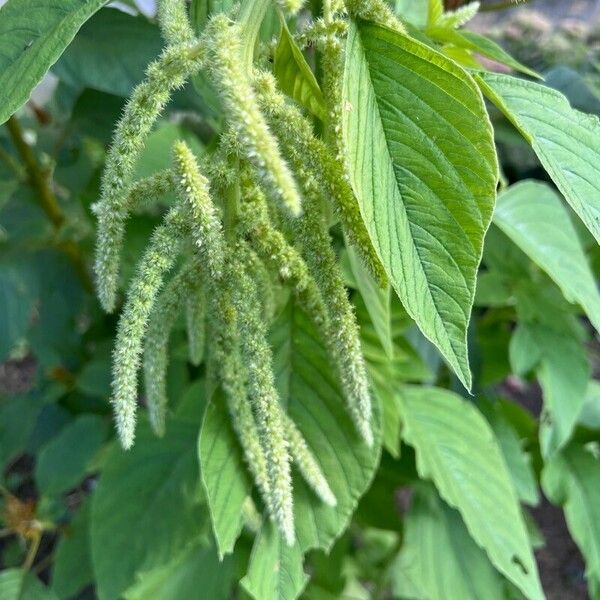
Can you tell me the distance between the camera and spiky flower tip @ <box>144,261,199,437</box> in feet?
1.62

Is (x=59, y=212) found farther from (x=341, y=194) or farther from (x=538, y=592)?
(x=538, y=592)

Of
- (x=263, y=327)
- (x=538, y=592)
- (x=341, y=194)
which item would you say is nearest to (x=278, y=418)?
(x=263, y=327)

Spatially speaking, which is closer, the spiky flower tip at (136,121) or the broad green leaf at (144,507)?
the spiky flower tip at (136,121)

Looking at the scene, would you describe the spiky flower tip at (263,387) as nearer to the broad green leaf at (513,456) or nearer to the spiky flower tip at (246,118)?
the spiky flower tip at (246,118)

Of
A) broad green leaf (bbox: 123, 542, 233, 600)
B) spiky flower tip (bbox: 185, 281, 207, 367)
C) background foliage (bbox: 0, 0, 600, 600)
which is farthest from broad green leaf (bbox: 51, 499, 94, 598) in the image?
spiky flower tip (bbox: 185, 281, 207, 367)

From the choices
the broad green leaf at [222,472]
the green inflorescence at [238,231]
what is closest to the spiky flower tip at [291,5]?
the green inflorescence at [238,231]

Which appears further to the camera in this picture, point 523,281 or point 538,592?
point 523,281

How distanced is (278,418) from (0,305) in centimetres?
63

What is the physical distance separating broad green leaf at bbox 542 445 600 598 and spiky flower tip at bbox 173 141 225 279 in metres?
0.77

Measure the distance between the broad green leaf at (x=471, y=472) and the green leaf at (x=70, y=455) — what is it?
46 cm

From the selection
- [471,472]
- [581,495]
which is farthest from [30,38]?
[581,495]

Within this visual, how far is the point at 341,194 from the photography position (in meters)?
0.41

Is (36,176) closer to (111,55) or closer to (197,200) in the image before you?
(111,55)

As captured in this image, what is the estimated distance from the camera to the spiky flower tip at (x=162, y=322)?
493mm
